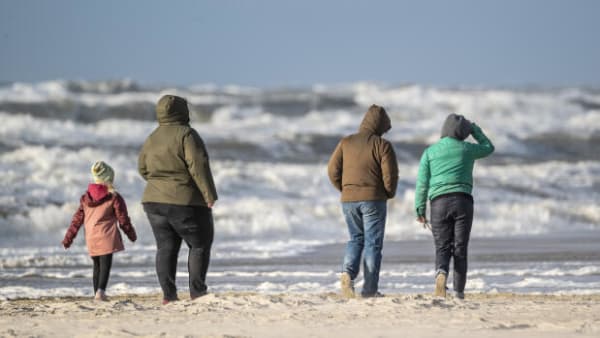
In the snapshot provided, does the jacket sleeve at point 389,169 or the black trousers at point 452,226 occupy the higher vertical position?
the jacket sleeve at point 389,169

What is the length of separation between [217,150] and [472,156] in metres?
28.1

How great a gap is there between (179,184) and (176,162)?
0.46 ft

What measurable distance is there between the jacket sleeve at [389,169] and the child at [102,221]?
179cm

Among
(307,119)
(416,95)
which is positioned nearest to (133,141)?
(307,119)

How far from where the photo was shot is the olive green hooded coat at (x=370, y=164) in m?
7.65

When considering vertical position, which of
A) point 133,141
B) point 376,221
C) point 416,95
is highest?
point 416,95

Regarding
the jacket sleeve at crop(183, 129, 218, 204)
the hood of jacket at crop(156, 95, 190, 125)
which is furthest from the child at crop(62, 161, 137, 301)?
the jacket sleeve at crop(183, 129, 218, 204)

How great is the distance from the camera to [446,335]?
598 cm

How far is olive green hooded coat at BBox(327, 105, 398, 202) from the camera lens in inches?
301

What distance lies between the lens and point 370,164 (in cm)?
769

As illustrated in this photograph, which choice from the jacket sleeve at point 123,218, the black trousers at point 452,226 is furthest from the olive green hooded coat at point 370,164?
the jacket sleeve at point 123,218

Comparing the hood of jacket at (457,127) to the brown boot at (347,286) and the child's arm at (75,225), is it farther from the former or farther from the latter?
the child's arm at (75,225)

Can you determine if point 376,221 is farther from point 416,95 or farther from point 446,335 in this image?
point 416,95

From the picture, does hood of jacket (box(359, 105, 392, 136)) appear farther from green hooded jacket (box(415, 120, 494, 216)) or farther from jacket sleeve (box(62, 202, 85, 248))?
jacket sleeve (box(62, 202, 85, 248))
